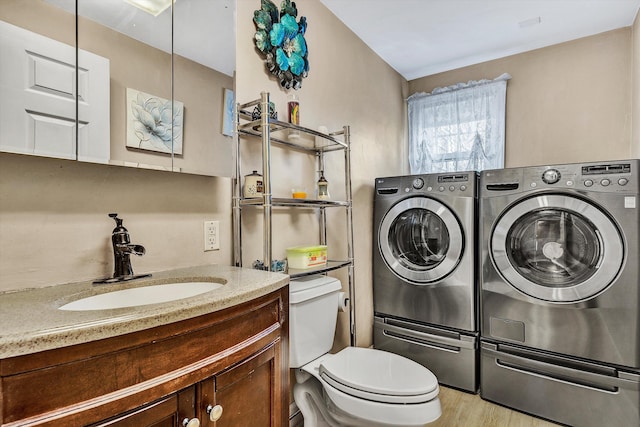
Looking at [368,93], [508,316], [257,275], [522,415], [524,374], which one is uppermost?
[368,93]

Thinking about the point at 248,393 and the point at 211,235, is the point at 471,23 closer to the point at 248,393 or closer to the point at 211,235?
the point at 211,235

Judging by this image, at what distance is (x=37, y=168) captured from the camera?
955 millimetres

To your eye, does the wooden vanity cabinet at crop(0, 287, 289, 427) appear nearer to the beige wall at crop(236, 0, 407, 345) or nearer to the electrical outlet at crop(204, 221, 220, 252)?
the electrical outlet at crop(204, 221, 220, 252)

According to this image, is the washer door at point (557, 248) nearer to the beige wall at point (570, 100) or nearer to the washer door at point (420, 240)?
the washer door at point (420, 240)

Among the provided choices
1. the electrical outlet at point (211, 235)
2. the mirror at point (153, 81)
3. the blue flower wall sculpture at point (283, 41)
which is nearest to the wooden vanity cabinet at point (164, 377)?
the electrical outlet at point (211, 235)

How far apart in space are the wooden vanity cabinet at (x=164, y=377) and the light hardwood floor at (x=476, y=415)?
1295 millimetres

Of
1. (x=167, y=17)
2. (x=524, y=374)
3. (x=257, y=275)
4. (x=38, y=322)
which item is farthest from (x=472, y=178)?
(x=38, y=322)

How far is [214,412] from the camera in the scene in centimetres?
82

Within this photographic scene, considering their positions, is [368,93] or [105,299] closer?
[105,299]

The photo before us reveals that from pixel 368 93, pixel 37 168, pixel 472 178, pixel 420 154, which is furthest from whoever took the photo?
pixel 420 154

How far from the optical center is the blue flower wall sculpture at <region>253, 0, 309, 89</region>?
1.65 m

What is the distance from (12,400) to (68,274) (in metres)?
0.54

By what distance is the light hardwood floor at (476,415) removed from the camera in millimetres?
1830

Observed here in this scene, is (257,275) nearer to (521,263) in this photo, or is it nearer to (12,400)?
(12,400)
